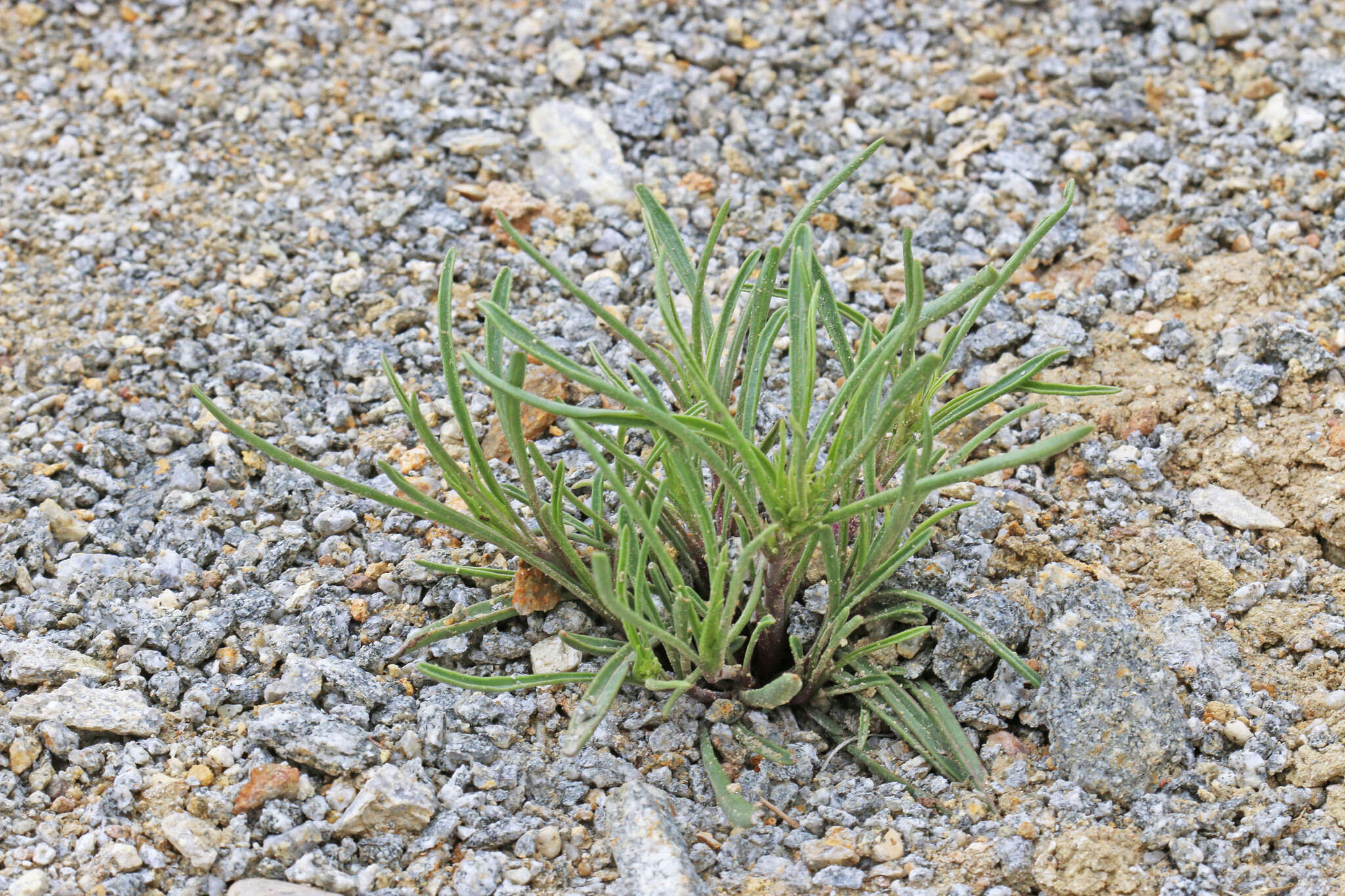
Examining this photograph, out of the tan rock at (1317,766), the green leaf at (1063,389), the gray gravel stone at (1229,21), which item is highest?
the gray gravel stone at (1229,21)

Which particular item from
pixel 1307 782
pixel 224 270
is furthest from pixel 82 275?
pixel 1307 782

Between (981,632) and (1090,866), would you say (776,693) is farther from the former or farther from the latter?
(1090,866)

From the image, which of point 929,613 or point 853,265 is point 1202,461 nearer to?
point 929,613

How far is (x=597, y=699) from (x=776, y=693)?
1.10ft

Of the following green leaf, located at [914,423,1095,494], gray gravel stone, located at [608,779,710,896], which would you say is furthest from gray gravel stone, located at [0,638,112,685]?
green leaf, located at [914,423,1095,494]

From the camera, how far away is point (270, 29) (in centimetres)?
357

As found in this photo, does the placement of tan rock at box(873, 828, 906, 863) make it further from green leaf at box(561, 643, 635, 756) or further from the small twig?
green leaf at box(561, 643, 635, 756)

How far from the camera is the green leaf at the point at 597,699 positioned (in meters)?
1.65

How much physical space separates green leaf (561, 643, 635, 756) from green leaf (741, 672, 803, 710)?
0.23 meters

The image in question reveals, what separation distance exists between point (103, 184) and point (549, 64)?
128 centimetres

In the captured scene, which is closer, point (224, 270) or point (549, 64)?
point (224, 270)

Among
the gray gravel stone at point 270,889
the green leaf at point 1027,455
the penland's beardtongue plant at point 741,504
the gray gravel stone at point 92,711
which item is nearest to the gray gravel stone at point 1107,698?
the penland's beardtongue plant at point 741,504

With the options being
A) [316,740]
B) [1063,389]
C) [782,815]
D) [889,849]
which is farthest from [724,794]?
[1063,389]

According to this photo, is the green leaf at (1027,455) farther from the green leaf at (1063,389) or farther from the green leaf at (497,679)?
the green leaf at (497,679)
